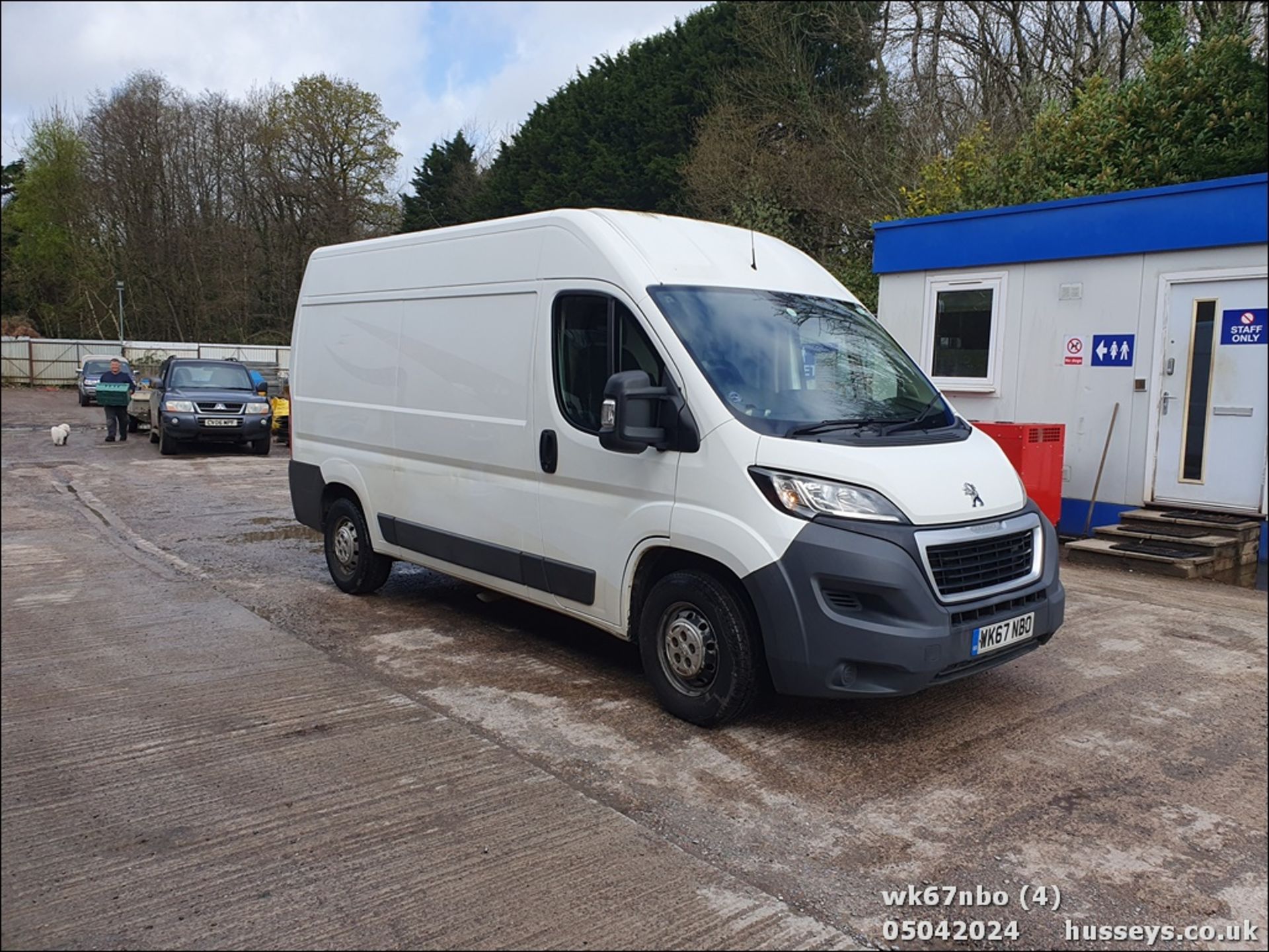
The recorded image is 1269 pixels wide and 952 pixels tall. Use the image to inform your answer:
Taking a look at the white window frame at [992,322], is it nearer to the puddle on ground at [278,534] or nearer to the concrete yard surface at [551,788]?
the concrete yard surface at [551,788]

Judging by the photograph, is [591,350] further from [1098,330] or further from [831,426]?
[1098,330]

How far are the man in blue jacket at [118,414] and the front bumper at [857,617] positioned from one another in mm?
18228

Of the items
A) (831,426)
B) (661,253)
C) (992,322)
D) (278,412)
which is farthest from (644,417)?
(278,412)

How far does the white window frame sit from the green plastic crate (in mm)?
15547

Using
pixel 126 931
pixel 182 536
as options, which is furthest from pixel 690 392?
pixel 182 536

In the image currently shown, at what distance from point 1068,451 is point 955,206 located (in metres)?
7.22

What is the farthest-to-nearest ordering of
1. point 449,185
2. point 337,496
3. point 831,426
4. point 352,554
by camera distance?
point 449,185 → point 337,496 → point 352,554 → point 831,426

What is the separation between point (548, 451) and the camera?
5.42 metres

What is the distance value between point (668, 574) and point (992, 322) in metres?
6.99

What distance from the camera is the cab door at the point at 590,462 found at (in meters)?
4.91

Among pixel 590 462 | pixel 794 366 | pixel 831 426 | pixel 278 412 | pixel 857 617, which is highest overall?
pixel 794 366

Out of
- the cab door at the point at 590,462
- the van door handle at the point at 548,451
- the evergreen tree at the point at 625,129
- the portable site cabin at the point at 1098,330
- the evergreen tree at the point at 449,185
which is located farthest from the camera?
the evergreen tree at the point at 449,185

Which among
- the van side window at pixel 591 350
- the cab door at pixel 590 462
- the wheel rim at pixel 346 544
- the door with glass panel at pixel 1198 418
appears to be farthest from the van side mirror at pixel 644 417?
the door with glass panel at pixel 1198 418

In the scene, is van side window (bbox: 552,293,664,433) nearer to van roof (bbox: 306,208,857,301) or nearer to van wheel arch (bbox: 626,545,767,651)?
van roof (bbox: 306,208,857,301)
